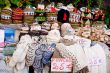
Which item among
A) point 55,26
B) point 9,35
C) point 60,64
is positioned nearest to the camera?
point 60,64

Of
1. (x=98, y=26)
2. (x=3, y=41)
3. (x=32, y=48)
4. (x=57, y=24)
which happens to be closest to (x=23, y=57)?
(x=32, y=48)

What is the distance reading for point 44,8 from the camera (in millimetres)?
7203

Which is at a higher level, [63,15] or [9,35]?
[63,15]

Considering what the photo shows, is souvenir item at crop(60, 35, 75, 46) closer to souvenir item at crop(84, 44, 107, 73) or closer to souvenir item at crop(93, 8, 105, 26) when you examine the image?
souvenir item at crop(84, 44, 107, 73)

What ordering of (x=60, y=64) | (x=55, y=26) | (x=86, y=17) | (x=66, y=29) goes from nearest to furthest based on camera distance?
1. (x=60, y=64)
2. (x=66, y=29)
3. (x=55, y=26)
4. (x=86, y=17)

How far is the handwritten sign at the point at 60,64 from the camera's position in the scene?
238 inches

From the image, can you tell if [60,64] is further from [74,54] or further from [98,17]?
[98,17]

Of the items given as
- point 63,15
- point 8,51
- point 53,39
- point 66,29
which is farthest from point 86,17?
point 8,51

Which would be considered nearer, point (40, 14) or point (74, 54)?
point (74, 54)

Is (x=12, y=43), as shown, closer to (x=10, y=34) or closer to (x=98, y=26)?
(x=10, y=34)

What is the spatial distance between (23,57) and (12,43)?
0.60 metres

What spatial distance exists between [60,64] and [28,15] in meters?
1.38

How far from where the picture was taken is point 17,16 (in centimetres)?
702

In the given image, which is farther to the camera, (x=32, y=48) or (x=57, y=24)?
(x=57, y=24)
